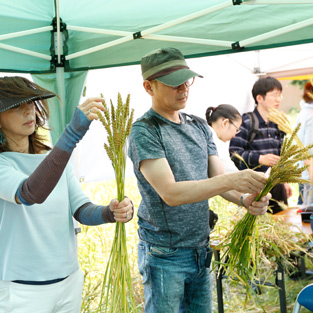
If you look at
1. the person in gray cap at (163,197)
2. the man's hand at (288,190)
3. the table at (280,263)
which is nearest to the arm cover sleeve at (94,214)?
the person in gray cap at (163,197)

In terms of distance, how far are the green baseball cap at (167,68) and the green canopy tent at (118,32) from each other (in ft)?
2.30

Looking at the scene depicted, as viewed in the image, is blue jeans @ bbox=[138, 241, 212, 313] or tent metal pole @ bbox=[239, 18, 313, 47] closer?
blue jeans @ bbox=[138, 241, 212, 313]

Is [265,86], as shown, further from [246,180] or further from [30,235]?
[30,235]

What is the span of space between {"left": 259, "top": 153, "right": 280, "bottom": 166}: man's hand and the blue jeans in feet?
5.21

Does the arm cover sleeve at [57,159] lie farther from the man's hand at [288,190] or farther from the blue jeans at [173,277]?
the man's hand at [288,190]

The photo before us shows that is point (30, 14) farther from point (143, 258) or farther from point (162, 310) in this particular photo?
point (162, 310)

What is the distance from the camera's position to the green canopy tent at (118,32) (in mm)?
2451

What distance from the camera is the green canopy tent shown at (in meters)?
2.45

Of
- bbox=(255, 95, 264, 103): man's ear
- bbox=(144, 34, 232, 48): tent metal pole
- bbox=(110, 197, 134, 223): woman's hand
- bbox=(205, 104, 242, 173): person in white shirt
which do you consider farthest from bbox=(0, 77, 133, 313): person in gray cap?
bbox=(255, 95, 264, 103): man's ear

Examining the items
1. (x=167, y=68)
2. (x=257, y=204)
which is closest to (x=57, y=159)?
(x=167, y=68)

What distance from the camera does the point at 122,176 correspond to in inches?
66.4

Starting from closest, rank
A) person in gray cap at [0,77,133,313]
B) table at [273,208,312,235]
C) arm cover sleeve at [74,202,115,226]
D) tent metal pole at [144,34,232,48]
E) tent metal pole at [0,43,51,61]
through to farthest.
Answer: person in gray cap at [0,77,133,313] < arm cover sleeve at [74,202,115,226] < tent metal pole at [144,34,232,48] < tent metal pole at [0,43,51,61] < table at [273,208,312,235]

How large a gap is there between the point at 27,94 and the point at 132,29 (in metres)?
1.32

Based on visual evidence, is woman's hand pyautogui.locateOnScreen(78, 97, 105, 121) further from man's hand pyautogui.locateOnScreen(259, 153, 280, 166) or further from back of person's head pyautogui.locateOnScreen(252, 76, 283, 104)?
back of person's head pyautogui.locateOnScreen(252, 76, 283, 104)
